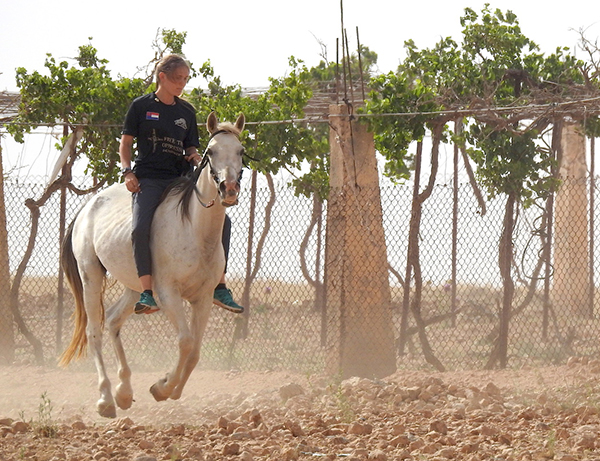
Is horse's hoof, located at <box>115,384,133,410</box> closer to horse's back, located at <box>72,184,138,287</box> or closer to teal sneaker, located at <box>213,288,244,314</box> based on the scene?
horse's back, located at <box>72,184,138,287</box>

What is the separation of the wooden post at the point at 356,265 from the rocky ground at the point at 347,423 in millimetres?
510

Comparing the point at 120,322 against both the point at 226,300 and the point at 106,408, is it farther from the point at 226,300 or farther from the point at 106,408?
the point at 226,300

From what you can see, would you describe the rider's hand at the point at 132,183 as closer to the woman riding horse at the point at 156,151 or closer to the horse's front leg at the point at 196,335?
the woman riding horse at the point at 156,151

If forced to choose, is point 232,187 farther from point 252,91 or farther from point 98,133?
point 252,91

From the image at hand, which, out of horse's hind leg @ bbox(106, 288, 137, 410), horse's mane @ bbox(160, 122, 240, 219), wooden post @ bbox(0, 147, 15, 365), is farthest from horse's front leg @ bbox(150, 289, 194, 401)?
wooden post @ bbox(0, 147, 15, 365)

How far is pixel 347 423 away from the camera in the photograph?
631 centimetres

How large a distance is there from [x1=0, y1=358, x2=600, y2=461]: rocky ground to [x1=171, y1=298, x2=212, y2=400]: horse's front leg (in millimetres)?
312

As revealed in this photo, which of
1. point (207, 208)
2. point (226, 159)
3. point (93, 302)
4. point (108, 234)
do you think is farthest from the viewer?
point (93, 302)

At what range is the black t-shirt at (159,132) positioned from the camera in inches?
248

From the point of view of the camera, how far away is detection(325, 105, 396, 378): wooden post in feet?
30.8

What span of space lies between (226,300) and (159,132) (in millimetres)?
1356

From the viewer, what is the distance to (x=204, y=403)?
27.0 ft

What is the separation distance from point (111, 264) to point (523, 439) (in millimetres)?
3298

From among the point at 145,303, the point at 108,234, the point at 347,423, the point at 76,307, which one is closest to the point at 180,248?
the point at 145,303
